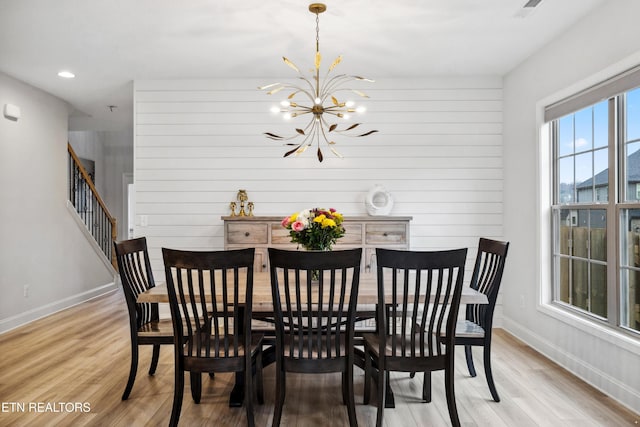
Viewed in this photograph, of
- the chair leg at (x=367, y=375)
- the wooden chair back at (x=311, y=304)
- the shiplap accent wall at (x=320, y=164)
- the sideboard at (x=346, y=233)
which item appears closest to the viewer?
the wooden chair back at (x=311, y=304)

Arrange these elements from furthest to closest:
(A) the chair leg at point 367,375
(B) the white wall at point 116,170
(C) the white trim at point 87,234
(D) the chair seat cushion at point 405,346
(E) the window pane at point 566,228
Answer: (B) the white wall at point 116,170
(C) the white trim at point 87,234
(E) the window pane at point 566,228
(A) the chair leg at point 367,375
(D) the chair seat cushion at point 405,346

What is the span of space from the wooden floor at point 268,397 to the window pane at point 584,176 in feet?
4.45

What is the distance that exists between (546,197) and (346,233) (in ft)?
6.04

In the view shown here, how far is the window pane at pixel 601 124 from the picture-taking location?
3243 mm

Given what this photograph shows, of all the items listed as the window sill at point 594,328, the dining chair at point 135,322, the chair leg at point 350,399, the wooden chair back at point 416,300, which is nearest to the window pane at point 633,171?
the window sill at point 594,328

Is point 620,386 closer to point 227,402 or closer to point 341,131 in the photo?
point 227,402

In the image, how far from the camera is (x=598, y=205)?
331 cm

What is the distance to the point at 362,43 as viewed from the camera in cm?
399

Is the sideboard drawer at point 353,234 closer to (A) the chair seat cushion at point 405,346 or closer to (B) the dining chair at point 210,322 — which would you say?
(A) the chair seat cushion at point 405,346

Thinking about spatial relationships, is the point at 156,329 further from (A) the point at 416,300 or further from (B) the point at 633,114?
(B) the point at 633,114

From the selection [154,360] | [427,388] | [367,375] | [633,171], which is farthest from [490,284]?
[154,360]

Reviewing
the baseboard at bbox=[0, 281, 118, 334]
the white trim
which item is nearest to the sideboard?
the baseboard at bbox=[0, 281, 118, 334]

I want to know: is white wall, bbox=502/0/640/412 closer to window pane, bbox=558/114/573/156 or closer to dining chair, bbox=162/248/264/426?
window pane, bbox=558/114/573/156

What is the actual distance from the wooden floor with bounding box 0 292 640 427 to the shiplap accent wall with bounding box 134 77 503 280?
1525mm
